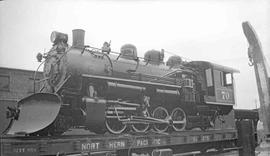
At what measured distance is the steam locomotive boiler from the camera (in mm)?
8867

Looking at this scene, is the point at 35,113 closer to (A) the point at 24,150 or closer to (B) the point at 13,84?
(A) the point at 24,150

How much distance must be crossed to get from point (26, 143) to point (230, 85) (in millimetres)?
10816

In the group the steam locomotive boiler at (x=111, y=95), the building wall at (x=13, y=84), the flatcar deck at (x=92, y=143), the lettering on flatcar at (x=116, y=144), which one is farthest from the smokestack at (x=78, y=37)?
the building wall at (x=13, y=84)

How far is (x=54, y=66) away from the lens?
998cm

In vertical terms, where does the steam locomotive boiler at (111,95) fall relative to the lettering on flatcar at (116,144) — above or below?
above

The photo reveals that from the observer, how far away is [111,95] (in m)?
10.2

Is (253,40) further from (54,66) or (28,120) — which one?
(28,120)

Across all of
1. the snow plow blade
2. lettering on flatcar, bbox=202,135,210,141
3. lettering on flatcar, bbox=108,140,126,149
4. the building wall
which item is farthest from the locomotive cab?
the building wall

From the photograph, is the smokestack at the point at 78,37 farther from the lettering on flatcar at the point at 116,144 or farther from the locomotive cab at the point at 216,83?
the locomotive cab at the point at 216,83

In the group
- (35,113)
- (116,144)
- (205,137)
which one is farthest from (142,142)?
(205,137)

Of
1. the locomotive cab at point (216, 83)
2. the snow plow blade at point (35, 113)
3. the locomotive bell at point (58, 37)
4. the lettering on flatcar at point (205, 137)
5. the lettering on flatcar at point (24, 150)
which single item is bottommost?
the lettering on flatcar at point (205, 137)

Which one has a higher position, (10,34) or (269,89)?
(10,34)

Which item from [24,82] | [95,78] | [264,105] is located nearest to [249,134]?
[264,105]

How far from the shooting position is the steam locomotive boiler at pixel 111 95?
349 inches
